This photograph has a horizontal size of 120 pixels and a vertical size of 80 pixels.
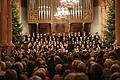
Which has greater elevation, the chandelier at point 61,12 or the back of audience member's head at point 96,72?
the chandelier at point 61,12

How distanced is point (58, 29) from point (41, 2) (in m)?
2.90

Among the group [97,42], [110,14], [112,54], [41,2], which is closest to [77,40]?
[97,42]

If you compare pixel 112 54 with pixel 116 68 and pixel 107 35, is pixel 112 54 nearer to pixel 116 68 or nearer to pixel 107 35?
pixel 116 68

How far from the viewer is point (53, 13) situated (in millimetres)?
34531

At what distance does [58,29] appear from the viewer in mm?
34688

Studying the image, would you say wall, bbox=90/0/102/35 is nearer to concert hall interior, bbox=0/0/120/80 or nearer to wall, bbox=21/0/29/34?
concert hall interior, bbox=0/0/120/80

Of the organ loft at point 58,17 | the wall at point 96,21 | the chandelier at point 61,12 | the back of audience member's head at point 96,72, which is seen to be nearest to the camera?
the back of audience member's head at point 96,72

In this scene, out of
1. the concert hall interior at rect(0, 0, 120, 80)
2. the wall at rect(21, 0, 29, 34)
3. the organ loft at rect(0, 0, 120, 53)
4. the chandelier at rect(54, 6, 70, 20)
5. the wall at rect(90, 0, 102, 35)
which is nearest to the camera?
the concert hall interior at rect(0, 0, 120, 80)

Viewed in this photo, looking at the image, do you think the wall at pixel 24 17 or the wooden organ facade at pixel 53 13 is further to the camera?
the wall at pixel 24 17

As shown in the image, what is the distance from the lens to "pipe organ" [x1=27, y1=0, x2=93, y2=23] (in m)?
34.0

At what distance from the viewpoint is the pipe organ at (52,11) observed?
34.0 m

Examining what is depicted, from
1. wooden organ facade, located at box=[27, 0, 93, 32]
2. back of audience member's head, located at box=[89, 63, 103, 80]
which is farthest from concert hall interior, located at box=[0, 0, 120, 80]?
back of audience member's head, located at box=[89, 63, 103, 80]

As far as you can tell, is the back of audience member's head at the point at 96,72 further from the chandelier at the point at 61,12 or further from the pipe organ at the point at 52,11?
the pipe organ at the point at 52,11

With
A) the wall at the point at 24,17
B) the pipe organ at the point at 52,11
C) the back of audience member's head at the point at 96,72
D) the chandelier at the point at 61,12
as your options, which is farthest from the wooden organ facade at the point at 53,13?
the back of audience member's head at the point at 96,72
